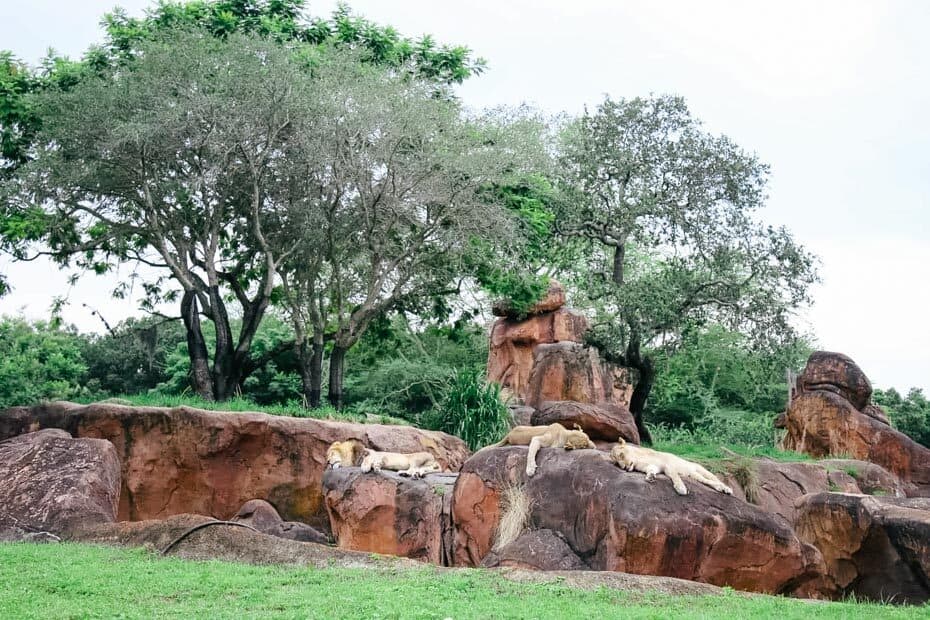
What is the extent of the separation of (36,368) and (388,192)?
14679mm

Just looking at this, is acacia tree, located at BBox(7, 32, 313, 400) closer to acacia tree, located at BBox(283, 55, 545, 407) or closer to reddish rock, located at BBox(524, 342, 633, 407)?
acacia tree, located at BBox(283, 55, 545, 407)

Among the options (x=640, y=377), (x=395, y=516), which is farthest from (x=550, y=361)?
(x=395, y=516)

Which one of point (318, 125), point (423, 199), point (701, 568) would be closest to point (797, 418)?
point (423, 199)

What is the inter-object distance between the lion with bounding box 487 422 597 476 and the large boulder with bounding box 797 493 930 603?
312 cm

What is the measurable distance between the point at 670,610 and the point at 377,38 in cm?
2124

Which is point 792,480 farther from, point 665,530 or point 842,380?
point 665,530

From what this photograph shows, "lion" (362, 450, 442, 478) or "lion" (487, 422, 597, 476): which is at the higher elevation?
"lion" (487, 422, 597, 476)

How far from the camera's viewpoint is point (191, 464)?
739 inches

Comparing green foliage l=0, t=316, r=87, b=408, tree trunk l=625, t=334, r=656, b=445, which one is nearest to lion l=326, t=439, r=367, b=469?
tree trunk l=625, t=334, r=656, b=445

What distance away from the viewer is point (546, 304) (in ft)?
91.0


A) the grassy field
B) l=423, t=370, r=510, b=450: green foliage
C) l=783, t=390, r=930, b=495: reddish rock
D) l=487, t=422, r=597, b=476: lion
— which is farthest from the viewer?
l=783, t=390, r=930, b=495: reddish rock

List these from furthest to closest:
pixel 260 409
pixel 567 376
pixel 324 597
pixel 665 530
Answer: pixel 567 376 < pixel 260 409 < pixel 665 530 < pixel 324 597

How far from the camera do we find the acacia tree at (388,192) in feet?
71.4

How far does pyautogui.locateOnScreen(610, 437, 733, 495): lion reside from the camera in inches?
450
